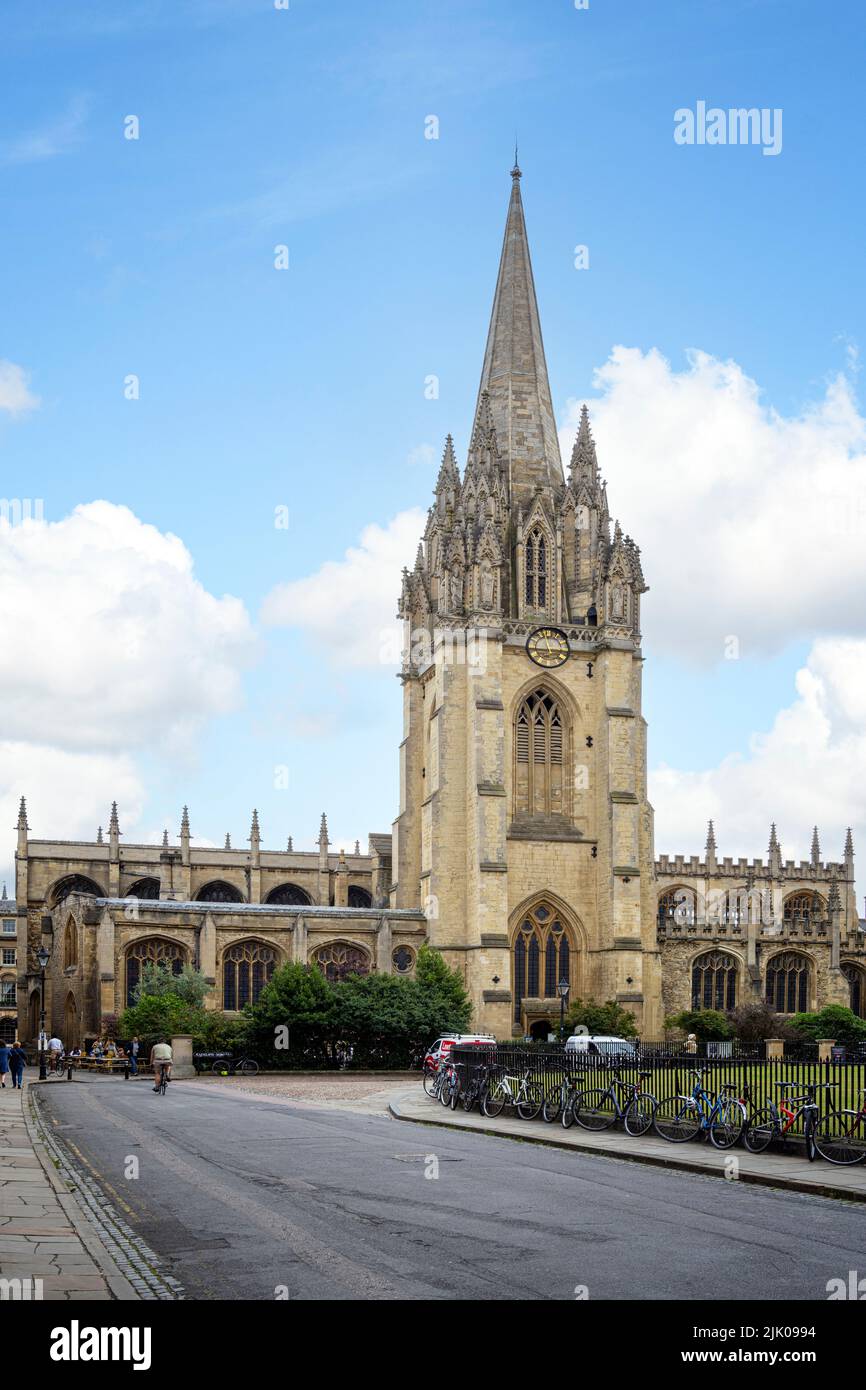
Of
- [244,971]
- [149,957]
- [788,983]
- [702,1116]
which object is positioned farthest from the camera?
[788,983]

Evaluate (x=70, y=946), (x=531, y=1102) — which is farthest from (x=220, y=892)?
(x=531, y=1102)

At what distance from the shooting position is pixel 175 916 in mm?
56812

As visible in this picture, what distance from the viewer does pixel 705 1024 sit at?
57812mm

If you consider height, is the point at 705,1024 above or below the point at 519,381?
below

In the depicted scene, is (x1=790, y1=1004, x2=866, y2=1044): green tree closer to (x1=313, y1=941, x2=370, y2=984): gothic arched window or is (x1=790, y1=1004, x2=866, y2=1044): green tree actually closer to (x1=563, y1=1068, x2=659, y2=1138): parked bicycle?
(x1=313, y1=941, x2=370, y2=984): gothic arched window

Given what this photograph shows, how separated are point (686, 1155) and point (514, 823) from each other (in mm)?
40773

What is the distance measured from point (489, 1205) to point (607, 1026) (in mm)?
40650

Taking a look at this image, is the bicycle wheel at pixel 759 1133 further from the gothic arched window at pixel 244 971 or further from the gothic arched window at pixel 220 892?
the gothic arched window at pixel 220 892

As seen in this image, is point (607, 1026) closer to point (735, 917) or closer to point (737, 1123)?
point (735, 917)

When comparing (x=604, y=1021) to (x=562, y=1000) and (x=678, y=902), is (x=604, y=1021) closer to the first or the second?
(x=562, y=1000)

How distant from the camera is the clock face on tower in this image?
6081 centimetres

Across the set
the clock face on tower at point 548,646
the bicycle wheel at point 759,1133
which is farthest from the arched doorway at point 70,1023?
the bicycle wheel at point 759,1133

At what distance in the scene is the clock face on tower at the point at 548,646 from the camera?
60812 millimetres

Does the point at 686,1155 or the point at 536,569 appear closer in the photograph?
the point at 686,1155
